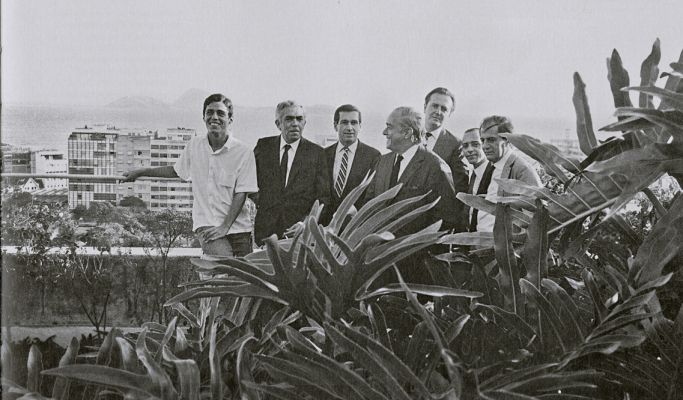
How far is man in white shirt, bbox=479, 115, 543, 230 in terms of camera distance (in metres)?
1.72

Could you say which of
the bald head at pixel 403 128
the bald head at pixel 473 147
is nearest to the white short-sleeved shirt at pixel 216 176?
the bald head at pixel 403 128

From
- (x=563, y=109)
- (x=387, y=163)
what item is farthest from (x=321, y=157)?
(x=563, y=109)

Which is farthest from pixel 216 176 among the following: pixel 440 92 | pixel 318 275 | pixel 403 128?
pixel 318 275

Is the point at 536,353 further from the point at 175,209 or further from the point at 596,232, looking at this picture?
the point at 175,209

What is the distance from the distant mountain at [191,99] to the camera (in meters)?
1.64

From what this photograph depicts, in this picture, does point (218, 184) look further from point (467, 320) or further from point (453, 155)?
point (467, 320)

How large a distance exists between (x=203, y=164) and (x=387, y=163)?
525 mm

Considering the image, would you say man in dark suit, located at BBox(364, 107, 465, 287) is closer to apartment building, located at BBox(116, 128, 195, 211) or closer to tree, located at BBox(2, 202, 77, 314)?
apartment building, located at BBox(116, 128, 195, 211)

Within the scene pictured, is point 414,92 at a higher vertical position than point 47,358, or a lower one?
higher

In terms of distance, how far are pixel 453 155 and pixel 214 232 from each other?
2.26ft

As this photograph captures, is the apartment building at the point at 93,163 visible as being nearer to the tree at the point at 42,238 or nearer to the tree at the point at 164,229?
the tree at the point at 42,238

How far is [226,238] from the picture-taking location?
2.03m

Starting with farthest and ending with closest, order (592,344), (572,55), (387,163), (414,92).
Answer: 1. (387,163)
2. (414,92)
3. (572,55)
4. (592,344)

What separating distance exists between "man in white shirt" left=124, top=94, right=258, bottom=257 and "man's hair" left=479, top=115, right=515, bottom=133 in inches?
25.5
